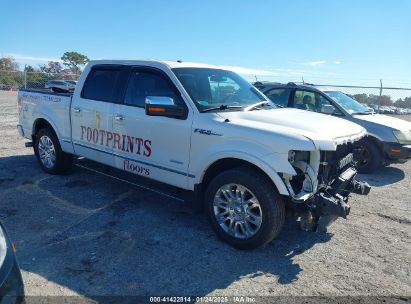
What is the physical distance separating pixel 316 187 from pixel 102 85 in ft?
11.3

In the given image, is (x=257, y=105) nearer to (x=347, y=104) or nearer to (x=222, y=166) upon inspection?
(x=222, y=166)

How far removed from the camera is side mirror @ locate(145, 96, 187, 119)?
4254 mm

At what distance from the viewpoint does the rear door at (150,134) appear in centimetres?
451

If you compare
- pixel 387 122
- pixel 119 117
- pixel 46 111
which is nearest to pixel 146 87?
pixel 119 117

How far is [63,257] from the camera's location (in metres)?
3.75

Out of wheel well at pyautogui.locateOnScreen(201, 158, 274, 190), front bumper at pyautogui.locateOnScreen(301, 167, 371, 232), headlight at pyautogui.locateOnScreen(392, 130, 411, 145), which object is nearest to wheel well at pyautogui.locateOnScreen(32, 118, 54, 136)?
wheel well at pyautogui.locateOnScreen(201, 158, 274, 190)

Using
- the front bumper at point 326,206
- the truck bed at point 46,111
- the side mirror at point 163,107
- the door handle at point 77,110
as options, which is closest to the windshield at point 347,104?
the front bumper at point 326,206

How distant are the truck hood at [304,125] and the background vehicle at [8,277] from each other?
250 centimetres

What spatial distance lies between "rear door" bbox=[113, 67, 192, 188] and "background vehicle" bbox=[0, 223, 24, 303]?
2342 mm

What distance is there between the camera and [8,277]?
225cm

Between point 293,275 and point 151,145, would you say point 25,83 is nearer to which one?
point 151,145

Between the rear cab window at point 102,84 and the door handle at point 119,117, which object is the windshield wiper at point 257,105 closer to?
the door handle at point 119,117

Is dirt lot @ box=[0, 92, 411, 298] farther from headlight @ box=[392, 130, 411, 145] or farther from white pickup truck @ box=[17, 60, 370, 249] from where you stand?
headlight @ box=[392, 130, 411, 145]

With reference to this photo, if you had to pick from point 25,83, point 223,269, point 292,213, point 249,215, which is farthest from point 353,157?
point 25,83
